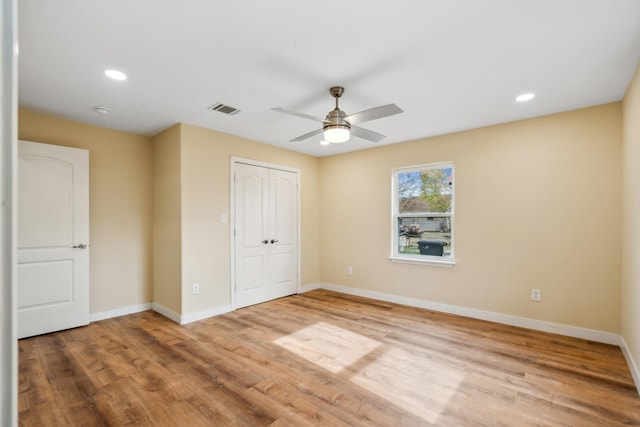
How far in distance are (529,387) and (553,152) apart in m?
2.56

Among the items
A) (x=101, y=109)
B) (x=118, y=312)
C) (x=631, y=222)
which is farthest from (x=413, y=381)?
(x=101, y=109)

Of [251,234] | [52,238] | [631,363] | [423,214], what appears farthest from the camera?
[251,234]

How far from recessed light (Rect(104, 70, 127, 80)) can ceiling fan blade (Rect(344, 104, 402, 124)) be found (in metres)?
1.97

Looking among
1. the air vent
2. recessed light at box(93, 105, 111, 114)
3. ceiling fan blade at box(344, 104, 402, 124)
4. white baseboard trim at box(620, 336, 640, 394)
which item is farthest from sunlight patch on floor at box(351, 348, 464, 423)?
recessed light at box(93, 105, 111, 114)

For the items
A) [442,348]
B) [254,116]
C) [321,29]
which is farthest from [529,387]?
[254,116]

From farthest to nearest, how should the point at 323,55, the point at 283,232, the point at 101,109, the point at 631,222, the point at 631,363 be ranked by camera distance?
the point at 283,232
the point at 101,109
the point at 631,222
the point at 631,363
the point at 323,55

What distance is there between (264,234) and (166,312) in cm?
172

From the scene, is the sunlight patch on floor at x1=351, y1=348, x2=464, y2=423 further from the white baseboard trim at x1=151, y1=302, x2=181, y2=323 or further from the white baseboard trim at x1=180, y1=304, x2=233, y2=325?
the white baseboard trim at x1=151, y1=302, x2=181, y2=323

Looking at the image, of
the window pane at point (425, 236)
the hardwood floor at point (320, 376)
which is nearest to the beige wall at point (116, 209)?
the hardwood floor at point (320, 376)

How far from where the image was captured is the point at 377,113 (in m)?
2.55

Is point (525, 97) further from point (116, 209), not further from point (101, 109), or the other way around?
point (116, 209)

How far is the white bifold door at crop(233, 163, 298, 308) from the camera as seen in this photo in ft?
14.8

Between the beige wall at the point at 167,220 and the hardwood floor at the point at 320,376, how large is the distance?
487 millimetres

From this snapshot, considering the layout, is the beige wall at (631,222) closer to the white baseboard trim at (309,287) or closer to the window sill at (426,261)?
the window sill at (426,261)
